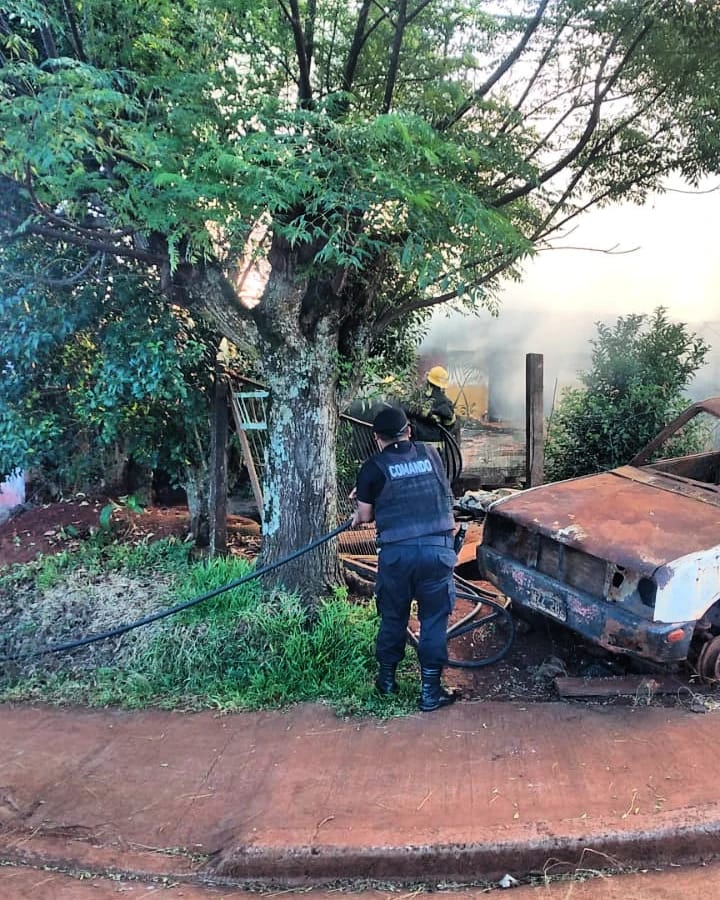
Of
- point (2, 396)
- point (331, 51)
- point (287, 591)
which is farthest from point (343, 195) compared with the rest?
point (2, 396)

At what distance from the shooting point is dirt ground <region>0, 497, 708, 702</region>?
4305 millimetres

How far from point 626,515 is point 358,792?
93.5 inches

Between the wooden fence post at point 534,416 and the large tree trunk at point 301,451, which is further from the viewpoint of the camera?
the wooden fence post at point 534,416

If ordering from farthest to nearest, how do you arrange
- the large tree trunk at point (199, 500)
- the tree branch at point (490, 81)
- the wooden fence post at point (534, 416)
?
the wooden fence post at point (534, 416)
the large tree trunk at point (199, 500)
the tree branch at point (490, 81)

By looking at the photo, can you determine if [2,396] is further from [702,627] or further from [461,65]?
[702,627]

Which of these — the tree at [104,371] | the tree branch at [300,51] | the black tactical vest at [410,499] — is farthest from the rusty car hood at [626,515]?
the tree branch at [300,51]

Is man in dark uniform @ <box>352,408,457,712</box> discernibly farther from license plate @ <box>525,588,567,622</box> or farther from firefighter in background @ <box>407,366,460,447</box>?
firefighter in background @ <box>407,366,460,447</box>

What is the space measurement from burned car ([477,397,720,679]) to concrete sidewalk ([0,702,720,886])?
54 centimetres

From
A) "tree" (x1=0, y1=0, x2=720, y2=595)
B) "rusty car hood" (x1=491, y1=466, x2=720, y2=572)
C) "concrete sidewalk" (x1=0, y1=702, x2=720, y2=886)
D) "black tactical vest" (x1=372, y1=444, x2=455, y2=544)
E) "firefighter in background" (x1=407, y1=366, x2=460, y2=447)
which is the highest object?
"tree" (x1=0, y1=0, x2=720, y2=595)

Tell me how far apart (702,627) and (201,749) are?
119 inches

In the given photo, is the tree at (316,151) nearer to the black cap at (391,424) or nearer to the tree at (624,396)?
the black cap at (391,424)

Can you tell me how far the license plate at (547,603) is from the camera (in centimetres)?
406

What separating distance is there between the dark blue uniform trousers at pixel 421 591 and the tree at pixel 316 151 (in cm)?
114

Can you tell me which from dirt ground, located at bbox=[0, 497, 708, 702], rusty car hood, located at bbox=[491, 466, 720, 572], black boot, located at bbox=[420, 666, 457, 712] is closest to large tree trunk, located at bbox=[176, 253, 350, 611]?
dirt ground, located at bbox=[0, 497, 708, 702]
